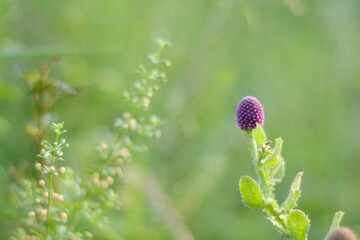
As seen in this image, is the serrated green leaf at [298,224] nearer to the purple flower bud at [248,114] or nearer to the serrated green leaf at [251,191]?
the serrated green leaf at [251,191]

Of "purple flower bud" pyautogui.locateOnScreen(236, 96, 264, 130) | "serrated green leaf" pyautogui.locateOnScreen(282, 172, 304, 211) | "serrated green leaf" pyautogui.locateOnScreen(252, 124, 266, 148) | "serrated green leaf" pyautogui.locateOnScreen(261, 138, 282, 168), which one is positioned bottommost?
"serrated green leaf" pyautogui.locateOnScreen(282, 172, 304, 211)

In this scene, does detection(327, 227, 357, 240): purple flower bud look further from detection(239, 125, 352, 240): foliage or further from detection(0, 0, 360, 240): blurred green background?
detection(0, 0, 360, 240): blurred green background

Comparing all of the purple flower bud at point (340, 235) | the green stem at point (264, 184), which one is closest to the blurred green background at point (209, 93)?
the green stem at point (264, 184)

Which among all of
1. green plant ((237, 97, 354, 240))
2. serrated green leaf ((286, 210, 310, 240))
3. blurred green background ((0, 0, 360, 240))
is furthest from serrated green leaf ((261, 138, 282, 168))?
blurred green background ((0, 0, 360, 240))

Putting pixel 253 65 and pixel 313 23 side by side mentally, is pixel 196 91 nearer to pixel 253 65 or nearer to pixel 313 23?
pixel 253 65

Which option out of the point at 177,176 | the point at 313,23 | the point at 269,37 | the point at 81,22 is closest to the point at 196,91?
the point at 177,176

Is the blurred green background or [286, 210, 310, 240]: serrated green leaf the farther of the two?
the blurred green background

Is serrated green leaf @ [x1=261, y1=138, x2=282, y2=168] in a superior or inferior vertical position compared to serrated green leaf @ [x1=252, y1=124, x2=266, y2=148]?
inferior
